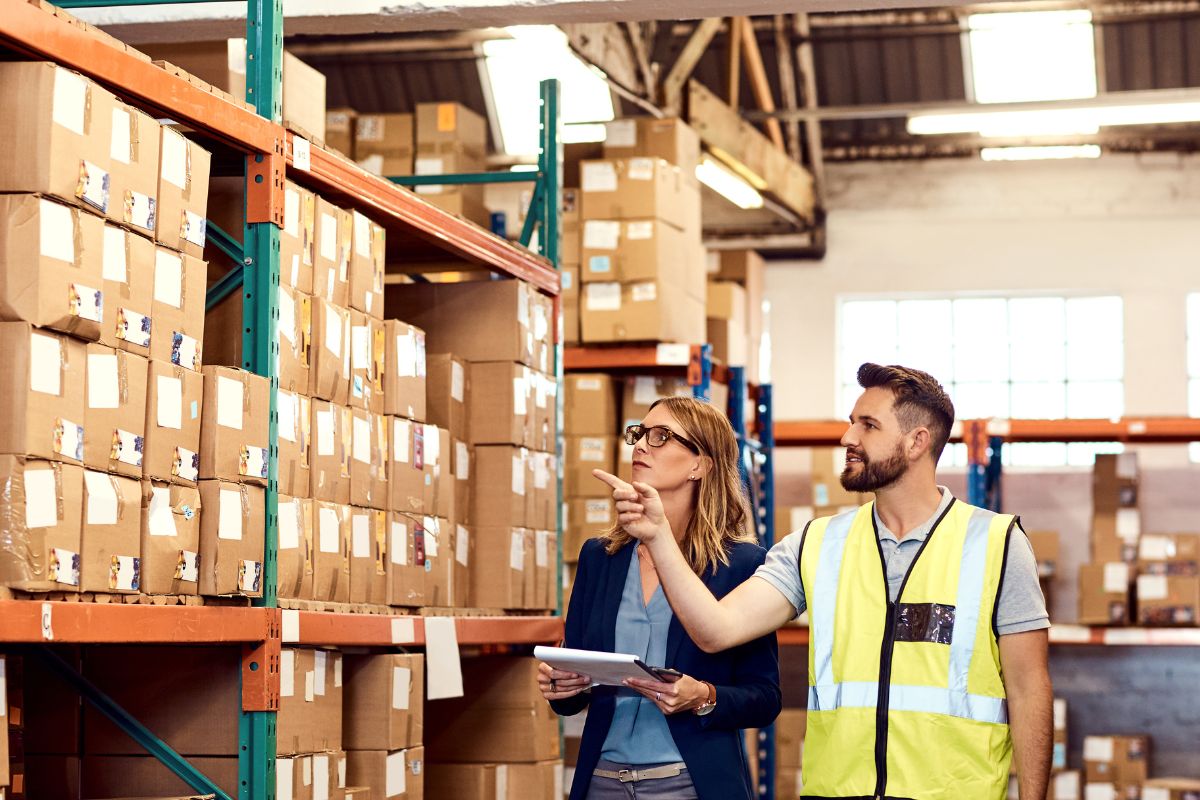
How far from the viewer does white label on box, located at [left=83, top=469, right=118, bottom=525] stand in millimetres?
3914

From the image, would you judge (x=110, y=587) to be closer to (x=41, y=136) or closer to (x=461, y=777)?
(x=41, y=136)

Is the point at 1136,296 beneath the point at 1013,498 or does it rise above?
above

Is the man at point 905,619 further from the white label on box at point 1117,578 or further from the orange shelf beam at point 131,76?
the white label on box at point 1117,578

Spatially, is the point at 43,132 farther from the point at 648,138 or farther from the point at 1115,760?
the point at 1115,760

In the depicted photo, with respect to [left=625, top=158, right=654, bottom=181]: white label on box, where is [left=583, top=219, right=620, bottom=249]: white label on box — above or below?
below

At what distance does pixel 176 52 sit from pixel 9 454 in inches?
87.8

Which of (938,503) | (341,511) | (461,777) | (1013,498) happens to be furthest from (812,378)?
(938,503)

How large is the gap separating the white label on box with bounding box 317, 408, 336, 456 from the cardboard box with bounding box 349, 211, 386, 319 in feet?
1.54

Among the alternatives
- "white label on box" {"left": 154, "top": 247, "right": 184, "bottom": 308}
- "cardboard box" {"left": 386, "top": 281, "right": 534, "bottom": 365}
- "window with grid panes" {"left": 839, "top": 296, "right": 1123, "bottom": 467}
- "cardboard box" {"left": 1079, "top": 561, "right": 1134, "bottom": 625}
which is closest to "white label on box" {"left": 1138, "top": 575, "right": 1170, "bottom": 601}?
"cardboard box" {"left": 1079, "top": 561, "right": 1134, "bottom": 625}

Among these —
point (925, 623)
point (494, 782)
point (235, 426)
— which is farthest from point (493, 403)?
point (925, 623)

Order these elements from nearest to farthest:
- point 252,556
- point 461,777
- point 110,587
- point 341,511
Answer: point 110,587
point 252,556
point 341,511
point 461,777

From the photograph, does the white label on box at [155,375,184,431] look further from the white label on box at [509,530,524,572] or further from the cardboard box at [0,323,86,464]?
the white label on box at [509,530,524,572]

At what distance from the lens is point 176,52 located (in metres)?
5.48

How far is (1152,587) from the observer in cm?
1183
